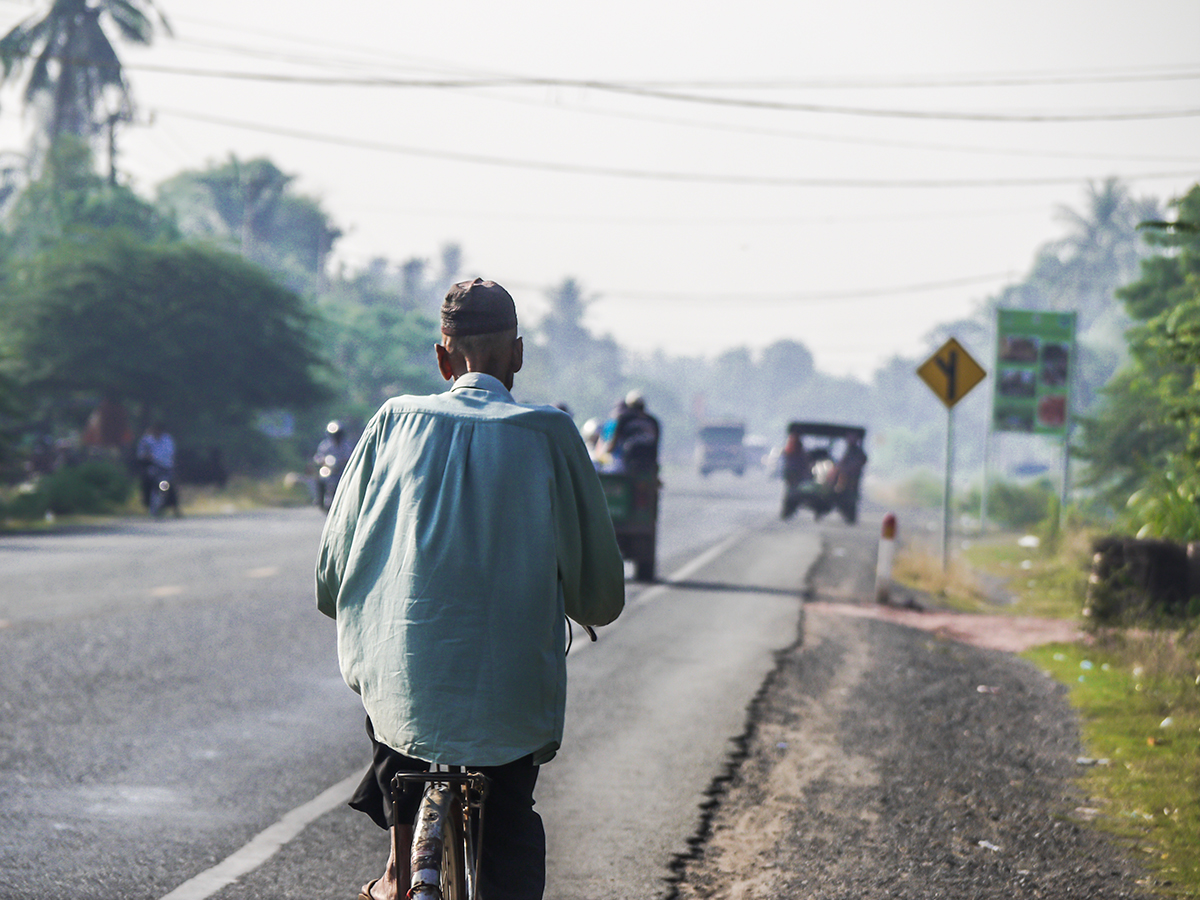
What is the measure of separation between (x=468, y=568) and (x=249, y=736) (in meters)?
4.93

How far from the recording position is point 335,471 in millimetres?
25016

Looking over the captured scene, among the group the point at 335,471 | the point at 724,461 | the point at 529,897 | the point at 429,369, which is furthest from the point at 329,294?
the point at 529,897

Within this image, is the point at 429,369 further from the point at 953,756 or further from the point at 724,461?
the point at 953,756

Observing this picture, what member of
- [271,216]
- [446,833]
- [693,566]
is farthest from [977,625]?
[271,216]

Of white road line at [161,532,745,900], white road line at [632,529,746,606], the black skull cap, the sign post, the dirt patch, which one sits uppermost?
the sign post

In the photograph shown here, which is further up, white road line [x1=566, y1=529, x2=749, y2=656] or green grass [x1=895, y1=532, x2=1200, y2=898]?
green grass [x1=895, y1=532, x2=1200, y2=898]

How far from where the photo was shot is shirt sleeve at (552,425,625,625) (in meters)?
3.22

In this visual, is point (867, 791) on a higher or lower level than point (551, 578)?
lower

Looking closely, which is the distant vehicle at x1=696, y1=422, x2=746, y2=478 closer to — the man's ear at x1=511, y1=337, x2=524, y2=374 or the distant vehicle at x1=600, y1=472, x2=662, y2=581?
the distant vehicle at x1=600, y1=472, x2=662, y2=581

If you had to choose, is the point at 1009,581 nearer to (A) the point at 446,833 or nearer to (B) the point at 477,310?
(B) the point at 477,310

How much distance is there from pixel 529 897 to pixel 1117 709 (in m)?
6.41

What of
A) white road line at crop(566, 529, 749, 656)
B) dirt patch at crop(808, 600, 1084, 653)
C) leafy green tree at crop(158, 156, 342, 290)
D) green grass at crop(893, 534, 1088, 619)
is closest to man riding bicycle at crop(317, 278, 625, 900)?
white road line at crop(566, 529, 749, 656)

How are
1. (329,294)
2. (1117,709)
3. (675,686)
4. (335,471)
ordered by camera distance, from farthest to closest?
(329,294)
(335,471)
(675,686)
(1117,709)

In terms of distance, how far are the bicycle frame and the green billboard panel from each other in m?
28.8
